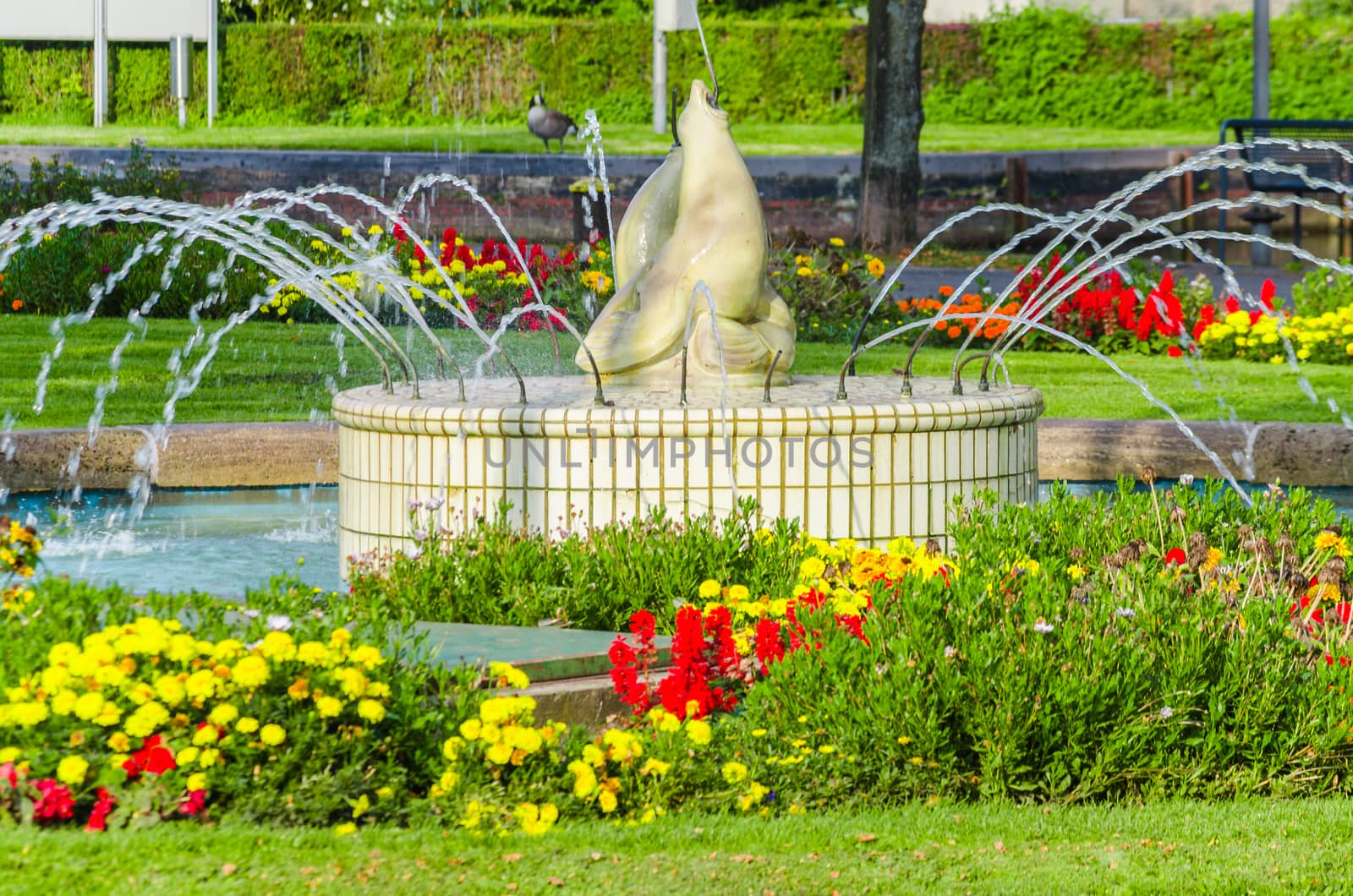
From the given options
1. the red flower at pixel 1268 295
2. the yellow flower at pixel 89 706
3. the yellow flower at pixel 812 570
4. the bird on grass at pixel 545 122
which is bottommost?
the yellow flower at pixel 89 706

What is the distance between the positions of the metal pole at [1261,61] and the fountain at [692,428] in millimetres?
16340

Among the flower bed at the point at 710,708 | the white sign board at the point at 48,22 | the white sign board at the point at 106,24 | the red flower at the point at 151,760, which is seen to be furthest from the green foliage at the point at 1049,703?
the white sign board at the point at 48,22

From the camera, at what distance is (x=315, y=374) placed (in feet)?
38.9

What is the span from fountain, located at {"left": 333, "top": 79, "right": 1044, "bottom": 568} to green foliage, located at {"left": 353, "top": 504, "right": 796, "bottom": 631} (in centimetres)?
32

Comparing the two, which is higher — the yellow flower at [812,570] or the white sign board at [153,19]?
the white sign board at [153,19]

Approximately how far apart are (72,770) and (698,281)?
366 cm

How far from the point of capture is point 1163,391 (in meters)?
11.3

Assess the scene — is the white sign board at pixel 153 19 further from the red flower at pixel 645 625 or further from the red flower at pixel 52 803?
the red flower at pixel 52 803

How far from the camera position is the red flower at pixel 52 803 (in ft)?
12.0

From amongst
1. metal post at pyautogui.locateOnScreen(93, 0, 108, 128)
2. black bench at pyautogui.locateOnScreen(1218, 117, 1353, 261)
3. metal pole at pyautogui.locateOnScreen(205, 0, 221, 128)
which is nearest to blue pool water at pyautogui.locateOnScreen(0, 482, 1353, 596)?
black bench at pyautogui.locateOnScreen(1218, 117, 1353, 261)

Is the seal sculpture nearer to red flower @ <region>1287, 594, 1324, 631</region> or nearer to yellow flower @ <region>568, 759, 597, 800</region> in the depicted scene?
red flower @ <region>1287, 594, 1324, 631</region>

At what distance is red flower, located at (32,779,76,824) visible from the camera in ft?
12.0

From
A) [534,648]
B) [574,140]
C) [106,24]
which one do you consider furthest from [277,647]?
[106,24]

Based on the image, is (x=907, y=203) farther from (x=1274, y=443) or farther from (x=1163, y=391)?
(x=1274, y=443)
